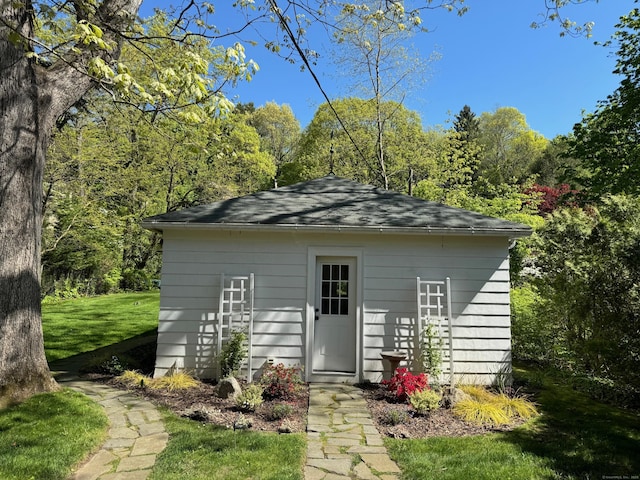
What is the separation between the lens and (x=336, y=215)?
22.1 ft

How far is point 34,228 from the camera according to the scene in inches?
198

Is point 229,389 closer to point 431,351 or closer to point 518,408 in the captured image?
point 431,351

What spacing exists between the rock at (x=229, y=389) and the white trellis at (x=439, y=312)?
9.46 ft

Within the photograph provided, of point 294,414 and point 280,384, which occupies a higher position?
point 280,384

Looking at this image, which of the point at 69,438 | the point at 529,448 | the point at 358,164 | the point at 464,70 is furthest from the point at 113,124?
the point at 529,448

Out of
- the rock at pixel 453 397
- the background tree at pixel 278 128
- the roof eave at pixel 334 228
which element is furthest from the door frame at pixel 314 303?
the background tree at pixel 278 128

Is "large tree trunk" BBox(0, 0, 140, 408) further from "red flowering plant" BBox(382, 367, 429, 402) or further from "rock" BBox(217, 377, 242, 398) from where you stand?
"red flowering plant" BBox(382, 367, 429, 402)

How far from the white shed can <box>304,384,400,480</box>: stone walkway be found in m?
1.03

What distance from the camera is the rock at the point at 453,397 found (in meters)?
5.26

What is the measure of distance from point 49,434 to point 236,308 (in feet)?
9.82

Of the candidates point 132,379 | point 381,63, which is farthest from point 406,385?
point 381,63

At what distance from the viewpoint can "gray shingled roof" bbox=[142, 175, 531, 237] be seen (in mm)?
6277

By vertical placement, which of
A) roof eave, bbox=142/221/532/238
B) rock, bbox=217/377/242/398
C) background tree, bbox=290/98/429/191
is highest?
background tree, bbox=290/98/429/191

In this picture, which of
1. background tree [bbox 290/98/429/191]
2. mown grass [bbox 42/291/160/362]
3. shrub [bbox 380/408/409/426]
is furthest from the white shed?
background tree [bbox 290/98/429/191]
